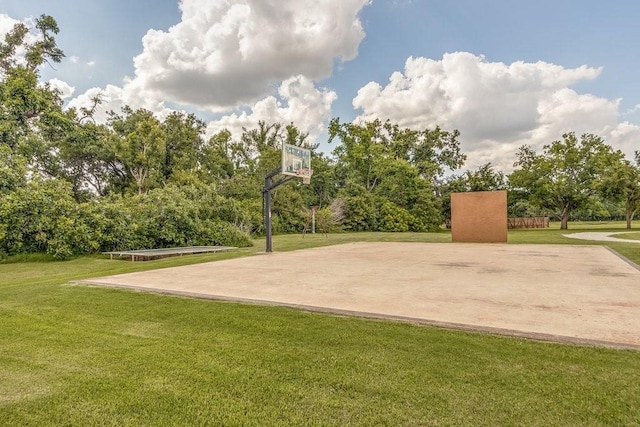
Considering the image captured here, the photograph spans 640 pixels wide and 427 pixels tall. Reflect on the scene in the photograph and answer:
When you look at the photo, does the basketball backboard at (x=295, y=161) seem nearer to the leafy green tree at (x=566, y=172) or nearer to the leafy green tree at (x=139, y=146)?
the leafy green tree at (x=139, y=146)

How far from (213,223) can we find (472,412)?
1363cm

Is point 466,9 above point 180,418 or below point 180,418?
above

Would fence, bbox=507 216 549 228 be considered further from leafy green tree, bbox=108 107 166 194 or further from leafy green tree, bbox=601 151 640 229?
leafy green tree, bbox=108 107 166 194

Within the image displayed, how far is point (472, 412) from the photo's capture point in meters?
1.77

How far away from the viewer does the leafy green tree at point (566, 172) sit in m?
24.4

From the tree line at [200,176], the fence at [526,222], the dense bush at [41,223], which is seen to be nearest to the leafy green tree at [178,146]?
the tree line at [200,176]

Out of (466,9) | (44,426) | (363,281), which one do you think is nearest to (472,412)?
(44,426)

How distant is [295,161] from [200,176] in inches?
590

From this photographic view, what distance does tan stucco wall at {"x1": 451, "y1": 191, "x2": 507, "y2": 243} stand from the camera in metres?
14.3

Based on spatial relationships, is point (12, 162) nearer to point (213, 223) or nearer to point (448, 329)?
point (213, 223)

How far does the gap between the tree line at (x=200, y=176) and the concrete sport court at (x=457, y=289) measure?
512 centimetres

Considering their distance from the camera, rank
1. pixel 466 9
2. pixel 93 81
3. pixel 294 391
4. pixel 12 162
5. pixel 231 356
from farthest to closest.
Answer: pixel 93 81 < pixel 466 9 < pixel 12 162 < pixel 231 356 < pixel 294 391

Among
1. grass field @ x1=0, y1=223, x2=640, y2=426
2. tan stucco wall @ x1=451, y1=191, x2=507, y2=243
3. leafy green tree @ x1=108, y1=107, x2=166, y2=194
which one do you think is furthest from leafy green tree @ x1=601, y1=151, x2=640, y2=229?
leafy green tree @ x1=108, y1=107, x2=166, y2=194

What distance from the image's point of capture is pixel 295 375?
222 cm
